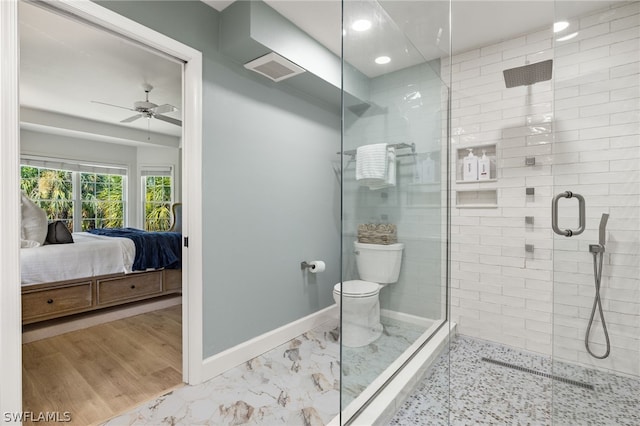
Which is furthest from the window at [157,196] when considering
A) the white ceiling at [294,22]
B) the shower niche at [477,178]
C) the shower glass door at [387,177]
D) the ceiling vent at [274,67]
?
the shower glass door at [387,177]

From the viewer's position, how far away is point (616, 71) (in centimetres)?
139

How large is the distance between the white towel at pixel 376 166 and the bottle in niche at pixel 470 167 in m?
1.30

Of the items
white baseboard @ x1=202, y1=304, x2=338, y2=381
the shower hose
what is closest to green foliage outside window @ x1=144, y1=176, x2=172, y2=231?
white baseboard @ x1=202, y1=304, x2=338, y2=381

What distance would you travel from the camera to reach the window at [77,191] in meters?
5.03

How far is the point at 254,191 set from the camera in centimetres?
238

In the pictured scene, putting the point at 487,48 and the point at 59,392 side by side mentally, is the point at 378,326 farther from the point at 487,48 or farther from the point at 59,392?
the point at 487,48

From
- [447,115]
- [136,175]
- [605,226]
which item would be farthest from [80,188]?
[605,226]

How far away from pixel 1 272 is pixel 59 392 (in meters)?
1.07

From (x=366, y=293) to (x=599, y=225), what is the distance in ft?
3.66

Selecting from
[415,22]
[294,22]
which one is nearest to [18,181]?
[294,22]

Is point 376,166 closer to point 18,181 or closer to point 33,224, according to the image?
point 18,181

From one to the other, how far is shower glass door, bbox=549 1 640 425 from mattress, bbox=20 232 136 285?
383 cm

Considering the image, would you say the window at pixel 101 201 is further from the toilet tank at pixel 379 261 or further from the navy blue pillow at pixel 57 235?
the toilet tank at pixel 379 261

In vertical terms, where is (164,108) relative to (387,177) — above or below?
above
